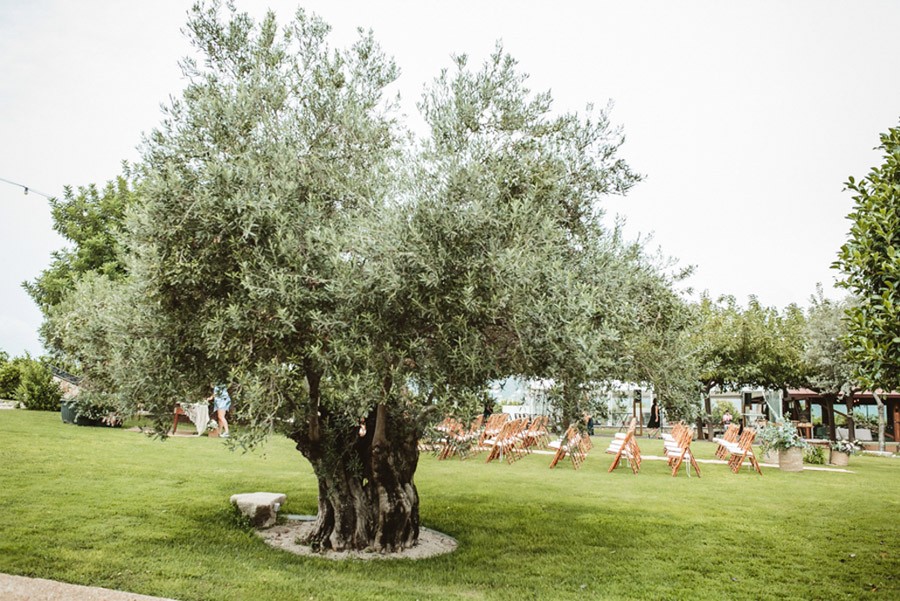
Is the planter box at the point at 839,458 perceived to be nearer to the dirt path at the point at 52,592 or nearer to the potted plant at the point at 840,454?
the potted plant at the point at 840,454

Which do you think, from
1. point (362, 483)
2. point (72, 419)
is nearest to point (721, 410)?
point (72, 419)

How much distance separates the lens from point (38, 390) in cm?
2409

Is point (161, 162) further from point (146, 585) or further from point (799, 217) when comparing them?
point (799, 217)

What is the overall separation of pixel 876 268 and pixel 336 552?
6.66 meters

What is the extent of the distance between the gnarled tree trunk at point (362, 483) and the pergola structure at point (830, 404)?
26.4 meters

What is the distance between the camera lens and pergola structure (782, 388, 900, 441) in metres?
29.4

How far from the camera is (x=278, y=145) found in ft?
22.3

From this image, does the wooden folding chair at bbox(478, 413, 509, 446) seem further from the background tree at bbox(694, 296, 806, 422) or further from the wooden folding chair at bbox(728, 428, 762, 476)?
the background tree at bbox(694, 296, 806, 422)

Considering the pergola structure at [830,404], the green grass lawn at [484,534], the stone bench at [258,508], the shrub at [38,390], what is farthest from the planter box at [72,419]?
→ the pergola structure at [830,404]

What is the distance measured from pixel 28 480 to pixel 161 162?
6.60 meters

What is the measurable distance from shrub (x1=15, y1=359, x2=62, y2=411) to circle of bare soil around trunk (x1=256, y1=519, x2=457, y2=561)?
19861 mm

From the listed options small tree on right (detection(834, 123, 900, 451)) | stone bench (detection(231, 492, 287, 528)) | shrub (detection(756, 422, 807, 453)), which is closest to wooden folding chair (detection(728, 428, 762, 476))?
shrub (detection(756, 422, 807, 453))

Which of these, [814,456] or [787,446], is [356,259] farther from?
[814,456]

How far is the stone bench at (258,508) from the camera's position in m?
8.91
